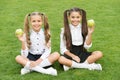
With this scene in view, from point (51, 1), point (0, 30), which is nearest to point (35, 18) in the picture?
point (0, 30)

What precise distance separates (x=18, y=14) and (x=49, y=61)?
4.09 m

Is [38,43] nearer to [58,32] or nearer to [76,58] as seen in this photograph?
[76,58]

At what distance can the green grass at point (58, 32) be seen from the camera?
4.90 m

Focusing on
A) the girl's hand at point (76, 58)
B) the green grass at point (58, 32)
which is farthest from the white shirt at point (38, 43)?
the girl's hand at point (76, 58)

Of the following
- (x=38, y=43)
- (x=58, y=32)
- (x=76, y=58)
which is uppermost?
(x=38, y=43)

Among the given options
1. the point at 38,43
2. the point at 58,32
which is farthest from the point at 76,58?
the point at 58,32

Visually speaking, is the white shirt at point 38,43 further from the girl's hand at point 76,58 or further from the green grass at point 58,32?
the girl's hand at point 76,58

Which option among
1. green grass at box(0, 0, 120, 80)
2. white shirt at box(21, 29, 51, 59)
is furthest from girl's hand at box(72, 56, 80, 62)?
white shirt at box(21, 29, 51, 59)

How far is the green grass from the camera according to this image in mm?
4898

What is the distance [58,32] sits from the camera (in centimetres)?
715

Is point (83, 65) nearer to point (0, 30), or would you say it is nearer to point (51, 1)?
point (0, 30)

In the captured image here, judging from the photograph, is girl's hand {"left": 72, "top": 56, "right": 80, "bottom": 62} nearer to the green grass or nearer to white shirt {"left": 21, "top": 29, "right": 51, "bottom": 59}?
the green grass

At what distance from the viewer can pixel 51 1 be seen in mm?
10586

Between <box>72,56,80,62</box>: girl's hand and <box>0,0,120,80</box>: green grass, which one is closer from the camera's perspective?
<box>0,0,120,80</box>: green grass
